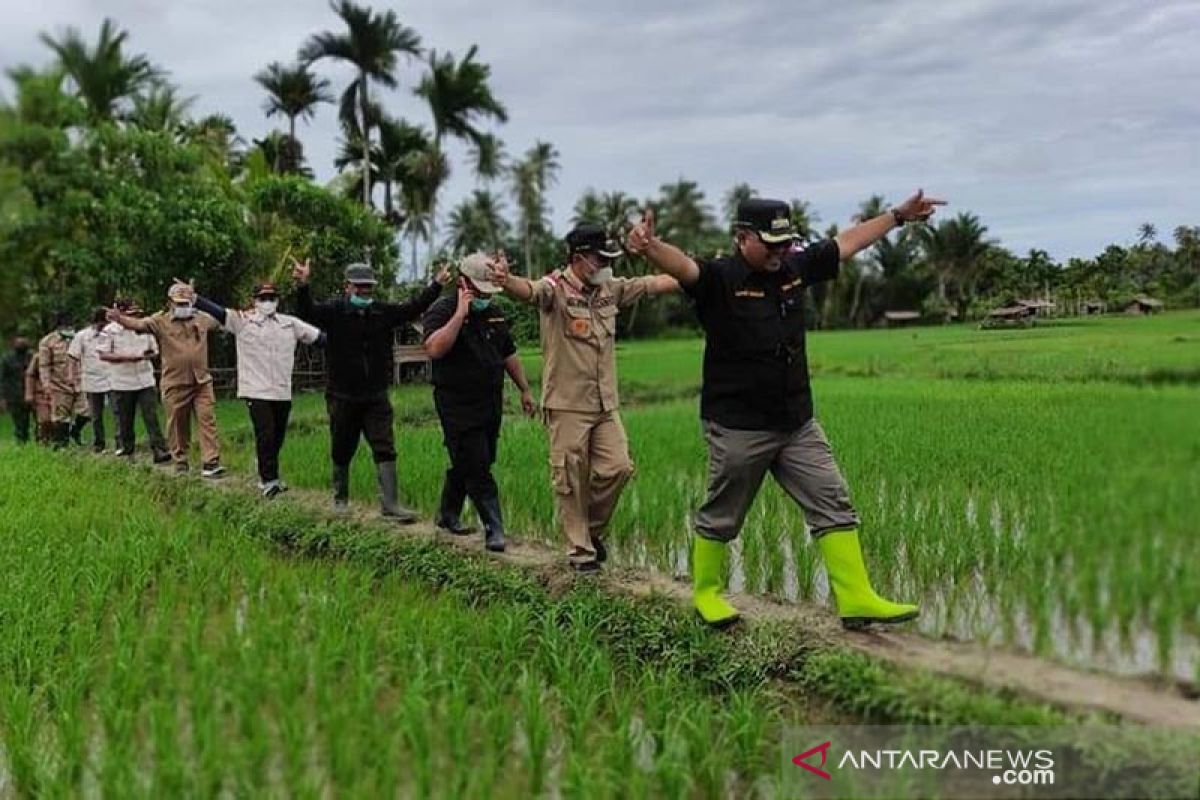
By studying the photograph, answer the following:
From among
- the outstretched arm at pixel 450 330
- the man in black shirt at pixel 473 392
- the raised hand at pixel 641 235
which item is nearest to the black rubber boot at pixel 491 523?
the man in black shirt at pixel 473 392

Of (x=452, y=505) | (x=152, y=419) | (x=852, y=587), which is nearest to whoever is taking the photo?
(x=852, y=587)

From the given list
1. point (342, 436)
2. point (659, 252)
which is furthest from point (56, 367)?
point (659, 252)

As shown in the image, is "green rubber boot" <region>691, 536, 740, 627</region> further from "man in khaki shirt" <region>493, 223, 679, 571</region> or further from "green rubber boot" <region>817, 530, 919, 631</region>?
"man in khaki shirt" <region>493, 223, 679, 571</region>

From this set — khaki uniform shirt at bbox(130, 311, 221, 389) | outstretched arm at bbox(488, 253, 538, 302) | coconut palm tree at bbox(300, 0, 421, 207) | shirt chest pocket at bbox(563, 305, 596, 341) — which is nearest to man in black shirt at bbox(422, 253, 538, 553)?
A: outstretched arm at bbox(488, 253, 538, 302)

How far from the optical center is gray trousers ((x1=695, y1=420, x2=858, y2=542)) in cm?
323

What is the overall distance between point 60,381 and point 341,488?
5.29 meters

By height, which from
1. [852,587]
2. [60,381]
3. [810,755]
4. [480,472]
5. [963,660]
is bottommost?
[810,755]

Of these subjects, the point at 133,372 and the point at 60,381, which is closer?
the point at 133,372

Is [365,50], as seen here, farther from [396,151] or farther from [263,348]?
[263,348]

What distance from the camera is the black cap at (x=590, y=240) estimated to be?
3.91 m

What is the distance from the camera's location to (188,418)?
24.5 feet

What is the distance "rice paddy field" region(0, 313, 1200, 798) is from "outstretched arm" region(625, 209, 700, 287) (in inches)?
39.9

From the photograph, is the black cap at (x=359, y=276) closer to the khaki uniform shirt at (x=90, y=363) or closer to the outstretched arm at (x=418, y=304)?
the outstretched arm at (x=418, y=304)

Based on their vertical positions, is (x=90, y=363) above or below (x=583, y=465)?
above
